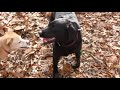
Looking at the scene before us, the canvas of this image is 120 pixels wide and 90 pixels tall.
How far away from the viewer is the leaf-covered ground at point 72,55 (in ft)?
12.1

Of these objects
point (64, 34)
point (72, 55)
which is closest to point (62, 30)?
point (64, 34)

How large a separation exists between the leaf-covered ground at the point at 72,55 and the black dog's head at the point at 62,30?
0.68 meters

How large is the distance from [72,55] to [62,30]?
880 millimetres

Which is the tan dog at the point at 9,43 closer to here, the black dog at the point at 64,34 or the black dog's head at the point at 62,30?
the black dog at the point at 64,34

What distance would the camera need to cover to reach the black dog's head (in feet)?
10.1

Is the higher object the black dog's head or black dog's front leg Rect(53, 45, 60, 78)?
the black dog's head

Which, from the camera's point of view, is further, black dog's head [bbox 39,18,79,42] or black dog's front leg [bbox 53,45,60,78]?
black dog's front leg [bbox 53,45,60,78]

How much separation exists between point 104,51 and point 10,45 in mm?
1439

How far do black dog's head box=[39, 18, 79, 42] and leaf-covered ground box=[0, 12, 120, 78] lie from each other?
2.23 feet

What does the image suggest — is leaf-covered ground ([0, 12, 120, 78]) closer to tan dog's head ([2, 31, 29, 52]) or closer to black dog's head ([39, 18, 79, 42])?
tan dog's head ([2, 31, 29, 52])

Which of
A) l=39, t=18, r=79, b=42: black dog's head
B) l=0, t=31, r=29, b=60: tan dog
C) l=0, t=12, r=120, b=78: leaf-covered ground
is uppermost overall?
l=39, t=18, r=79, b=42: black dog's head

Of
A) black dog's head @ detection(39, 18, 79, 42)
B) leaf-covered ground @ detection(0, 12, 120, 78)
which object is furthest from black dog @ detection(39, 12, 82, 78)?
leaf-covered ground @ detection(0, 12, 120, 78)

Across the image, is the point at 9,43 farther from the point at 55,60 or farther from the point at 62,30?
the point at 62,30

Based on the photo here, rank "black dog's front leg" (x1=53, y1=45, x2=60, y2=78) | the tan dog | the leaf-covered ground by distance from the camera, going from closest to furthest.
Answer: "black dog's front leg" (x1=53, y1=45, x2=60, y2=78)
the tan dog
the leaf-covered ground
